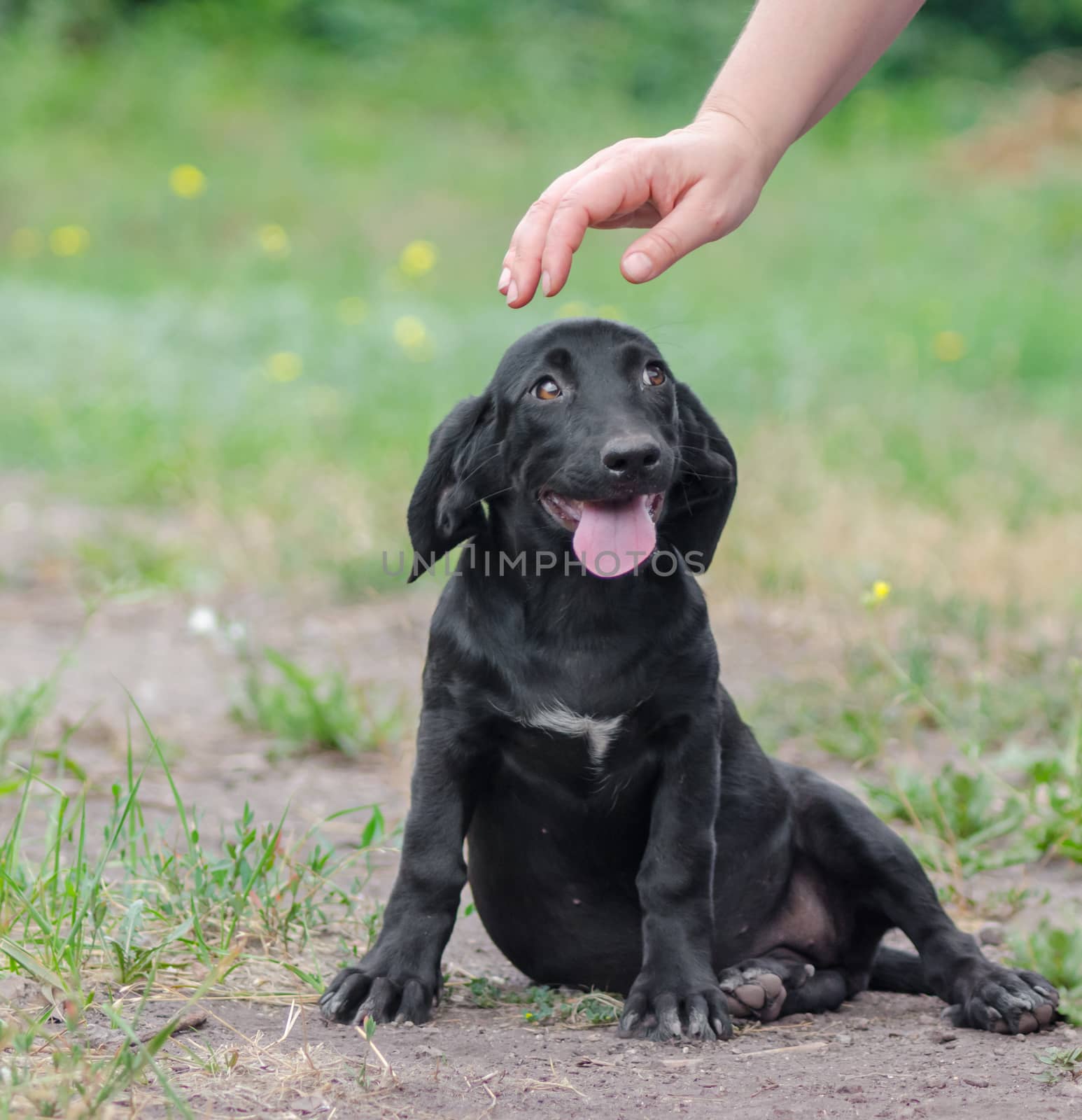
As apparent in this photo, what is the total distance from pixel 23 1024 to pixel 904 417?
22.5ft

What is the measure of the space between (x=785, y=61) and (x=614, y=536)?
94 centimetres

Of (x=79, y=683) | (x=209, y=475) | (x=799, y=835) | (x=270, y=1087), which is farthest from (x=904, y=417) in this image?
(x=270, y=1087)

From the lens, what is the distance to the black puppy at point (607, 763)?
2615 millimetres

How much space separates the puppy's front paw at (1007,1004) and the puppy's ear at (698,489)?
944mm

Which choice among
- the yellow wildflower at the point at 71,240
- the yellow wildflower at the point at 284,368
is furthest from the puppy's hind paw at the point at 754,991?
the yellow wildflower at the point at 71,240

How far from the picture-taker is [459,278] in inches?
563

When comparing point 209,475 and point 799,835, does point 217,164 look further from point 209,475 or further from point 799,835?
point 799,835

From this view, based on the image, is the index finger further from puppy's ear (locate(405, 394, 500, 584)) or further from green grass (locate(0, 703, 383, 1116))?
green grass (locate(0, 703, 383, 1116))

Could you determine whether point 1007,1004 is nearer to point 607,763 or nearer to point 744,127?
point 607,763

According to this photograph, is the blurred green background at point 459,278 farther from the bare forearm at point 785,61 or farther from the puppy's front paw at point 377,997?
the puppy's front paw at point 377,997

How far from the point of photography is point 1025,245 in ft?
50.1

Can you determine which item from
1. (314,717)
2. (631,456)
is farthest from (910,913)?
(314,717)

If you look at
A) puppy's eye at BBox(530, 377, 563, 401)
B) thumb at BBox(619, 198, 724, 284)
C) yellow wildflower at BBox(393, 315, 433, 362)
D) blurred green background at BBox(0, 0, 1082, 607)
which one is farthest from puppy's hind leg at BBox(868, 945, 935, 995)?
yellow wildflower at BBox(393, 315, 433, 362)

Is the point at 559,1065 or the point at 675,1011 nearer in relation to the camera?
the point at 559,1065
